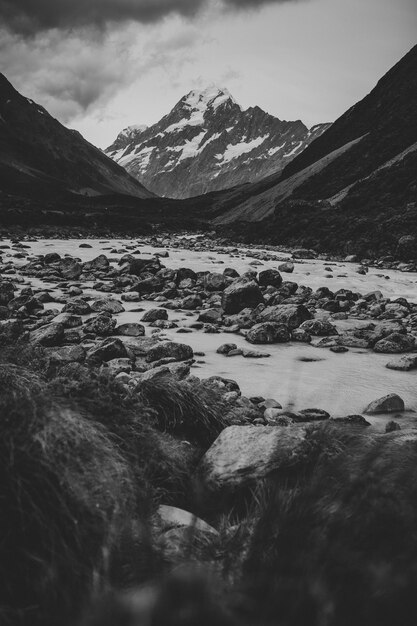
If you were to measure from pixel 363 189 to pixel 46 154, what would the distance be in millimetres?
143964

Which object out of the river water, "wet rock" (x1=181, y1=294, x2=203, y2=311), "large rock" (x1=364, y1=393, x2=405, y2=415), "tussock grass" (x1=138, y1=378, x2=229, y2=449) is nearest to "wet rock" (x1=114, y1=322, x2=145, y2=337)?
the river water

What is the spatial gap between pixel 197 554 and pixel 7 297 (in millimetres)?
9475

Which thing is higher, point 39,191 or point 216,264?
point 39,191

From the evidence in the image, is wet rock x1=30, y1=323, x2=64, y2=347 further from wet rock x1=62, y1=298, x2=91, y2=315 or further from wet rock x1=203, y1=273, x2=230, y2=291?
wet rock x1=203, y1=273, x2=230, y2=291

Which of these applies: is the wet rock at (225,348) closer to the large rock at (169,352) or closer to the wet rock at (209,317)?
the large rock at (169,352)

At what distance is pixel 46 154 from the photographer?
151750 millimetres

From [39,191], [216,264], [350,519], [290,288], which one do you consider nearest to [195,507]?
[350,519]

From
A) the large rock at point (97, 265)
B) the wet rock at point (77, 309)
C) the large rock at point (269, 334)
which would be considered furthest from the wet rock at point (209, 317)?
the large rock at point (97, 265)

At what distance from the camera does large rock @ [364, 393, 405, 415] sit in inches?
182

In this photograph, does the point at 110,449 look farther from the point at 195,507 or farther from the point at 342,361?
the point at 342,361

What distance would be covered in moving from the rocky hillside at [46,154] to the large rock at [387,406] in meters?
119

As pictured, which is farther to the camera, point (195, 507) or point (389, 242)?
point (389, 242)

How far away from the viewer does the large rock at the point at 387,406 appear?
4.62 m

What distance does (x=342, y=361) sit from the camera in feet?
22.2
